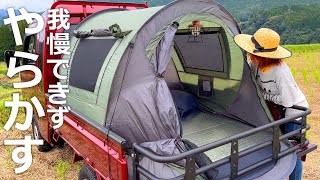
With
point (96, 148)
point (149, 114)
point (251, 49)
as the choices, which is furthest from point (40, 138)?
point (251, 49)

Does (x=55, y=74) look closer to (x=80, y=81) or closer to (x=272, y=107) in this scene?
(x=80, y=81)

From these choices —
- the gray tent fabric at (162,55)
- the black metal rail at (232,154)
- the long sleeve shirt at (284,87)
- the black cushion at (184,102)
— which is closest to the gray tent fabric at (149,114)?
the gray tent fabric at (162,55)

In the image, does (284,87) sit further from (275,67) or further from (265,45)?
(265,45)

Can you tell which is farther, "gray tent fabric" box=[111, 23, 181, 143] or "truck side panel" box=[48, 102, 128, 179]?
"gray tent fabric" box=[111, 23, 181, 143]

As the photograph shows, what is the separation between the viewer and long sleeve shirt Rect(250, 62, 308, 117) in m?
3.70

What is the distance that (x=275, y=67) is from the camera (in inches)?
148

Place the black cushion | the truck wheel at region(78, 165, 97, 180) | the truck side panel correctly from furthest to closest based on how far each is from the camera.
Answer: the black cushion, the truck wheel at region(78, 165, 97, 180), the truck side panel

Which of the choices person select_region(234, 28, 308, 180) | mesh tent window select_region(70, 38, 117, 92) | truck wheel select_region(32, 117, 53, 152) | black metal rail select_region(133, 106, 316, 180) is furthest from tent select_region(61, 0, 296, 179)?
truck wheel select_region(32, 117, 53, 152)

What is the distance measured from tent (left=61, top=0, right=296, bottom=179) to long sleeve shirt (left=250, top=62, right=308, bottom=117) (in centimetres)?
22

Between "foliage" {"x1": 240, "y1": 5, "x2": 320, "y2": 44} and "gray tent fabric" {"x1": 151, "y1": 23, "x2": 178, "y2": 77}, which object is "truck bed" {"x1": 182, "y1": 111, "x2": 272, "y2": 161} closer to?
"gray tent fabric" {"x1": 151, "y1": 23, "x2": 178, "y2": 77}

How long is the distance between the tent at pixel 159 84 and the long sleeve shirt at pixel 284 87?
0.72ft

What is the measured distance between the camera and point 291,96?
146 inches

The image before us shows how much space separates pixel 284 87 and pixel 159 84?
1.54m

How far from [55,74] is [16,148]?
2.48 metres
